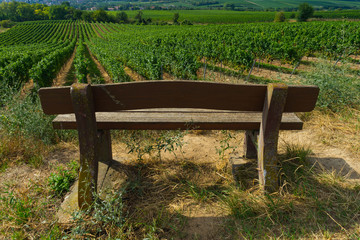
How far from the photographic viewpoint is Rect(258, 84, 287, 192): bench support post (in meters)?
1.67

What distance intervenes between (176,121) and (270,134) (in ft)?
2.49

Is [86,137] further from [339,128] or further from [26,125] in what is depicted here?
[339,128]

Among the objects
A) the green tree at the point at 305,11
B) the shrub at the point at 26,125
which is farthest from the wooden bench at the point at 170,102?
the green tree at the point at 305,11

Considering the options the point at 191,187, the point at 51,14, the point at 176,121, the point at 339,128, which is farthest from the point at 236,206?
the point at 51,14

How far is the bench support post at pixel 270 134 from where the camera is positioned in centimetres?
167

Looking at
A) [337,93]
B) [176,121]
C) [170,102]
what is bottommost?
[337,93]

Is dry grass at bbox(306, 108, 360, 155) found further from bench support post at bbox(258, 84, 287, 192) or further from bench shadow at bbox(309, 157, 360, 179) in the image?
bench support post at bbox(258, 84, 287, 192)

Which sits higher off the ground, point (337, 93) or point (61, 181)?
point (337, 93)

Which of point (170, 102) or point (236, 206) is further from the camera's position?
point (236, 206)

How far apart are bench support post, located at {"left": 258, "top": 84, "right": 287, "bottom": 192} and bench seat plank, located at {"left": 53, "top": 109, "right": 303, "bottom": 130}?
0.26m

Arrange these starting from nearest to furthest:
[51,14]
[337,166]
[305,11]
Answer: [337,166], [305,11], [51,14]

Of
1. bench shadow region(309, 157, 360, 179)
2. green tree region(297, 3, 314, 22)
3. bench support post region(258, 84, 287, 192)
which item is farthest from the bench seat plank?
green tree region(297, 3, 314, 22)

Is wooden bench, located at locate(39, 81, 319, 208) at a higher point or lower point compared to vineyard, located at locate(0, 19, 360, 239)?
higher

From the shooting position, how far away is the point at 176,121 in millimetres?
2070
